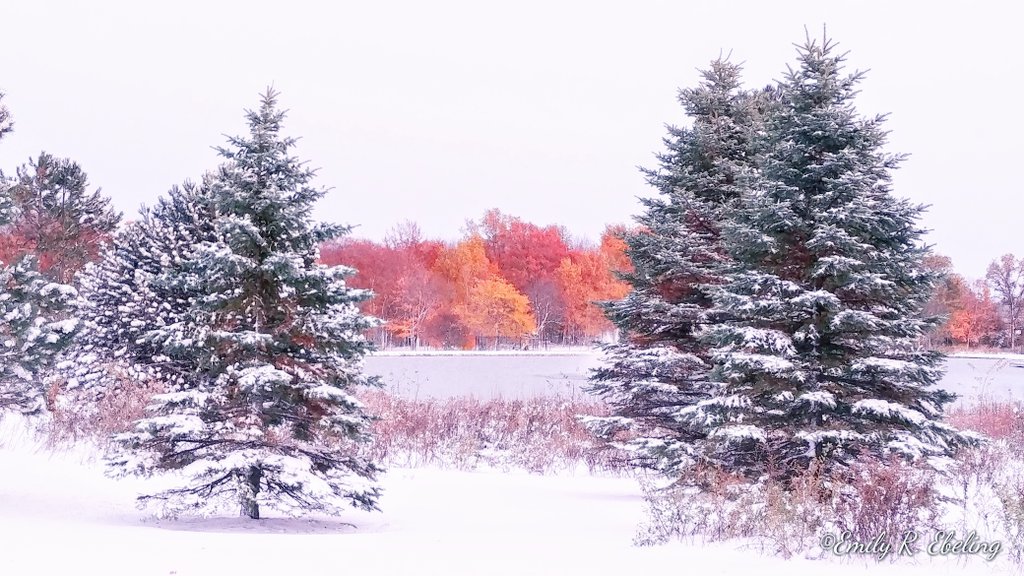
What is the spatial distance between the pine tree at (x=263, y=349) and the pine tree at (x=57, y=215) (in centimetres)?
2040

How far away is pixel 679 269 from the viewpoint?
16.2 meters

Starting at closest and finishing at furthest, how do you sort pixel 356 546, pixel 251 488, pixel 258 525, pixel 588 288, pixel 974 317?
pixel 356 546, pixel 251 488, pixel 258 525, pixel 588 288, pixel 974 317

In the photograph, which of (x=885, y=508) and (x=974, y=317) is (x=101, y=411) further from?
(x=974, y=317)

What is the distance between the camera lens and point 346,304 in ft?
40.8

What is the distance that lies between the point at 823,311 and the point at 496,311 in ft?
209

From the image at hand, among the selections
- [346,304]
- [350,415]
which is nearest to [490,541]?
[350,415]

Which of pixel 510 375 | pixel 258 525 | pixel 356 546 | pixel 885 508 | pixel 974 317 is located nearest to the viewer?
pixel 356 546

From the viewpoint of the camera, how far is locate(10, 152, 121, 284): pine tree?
95.2 feet

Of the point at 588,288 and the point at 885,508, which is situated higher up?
the point at 588,288

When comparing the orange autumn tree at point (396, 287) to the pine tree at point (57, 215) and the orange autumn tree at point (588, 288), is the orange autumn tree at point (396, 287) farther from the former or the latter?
the pine tree at point (57, 215)

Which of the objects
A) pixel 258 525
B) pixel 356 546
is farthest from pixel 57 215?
pixel 356 546

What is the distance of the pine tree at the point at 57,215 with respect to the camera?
1143 inches

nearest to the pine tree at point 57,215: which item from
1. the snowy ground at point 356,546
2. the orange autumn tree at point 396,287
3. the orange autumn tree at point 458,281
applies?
the snowy ground at point 356,546

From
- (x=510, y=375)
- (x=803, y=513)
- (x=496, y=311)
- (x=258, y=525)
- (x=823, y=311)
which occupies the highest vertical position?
(x=496, y=311)
